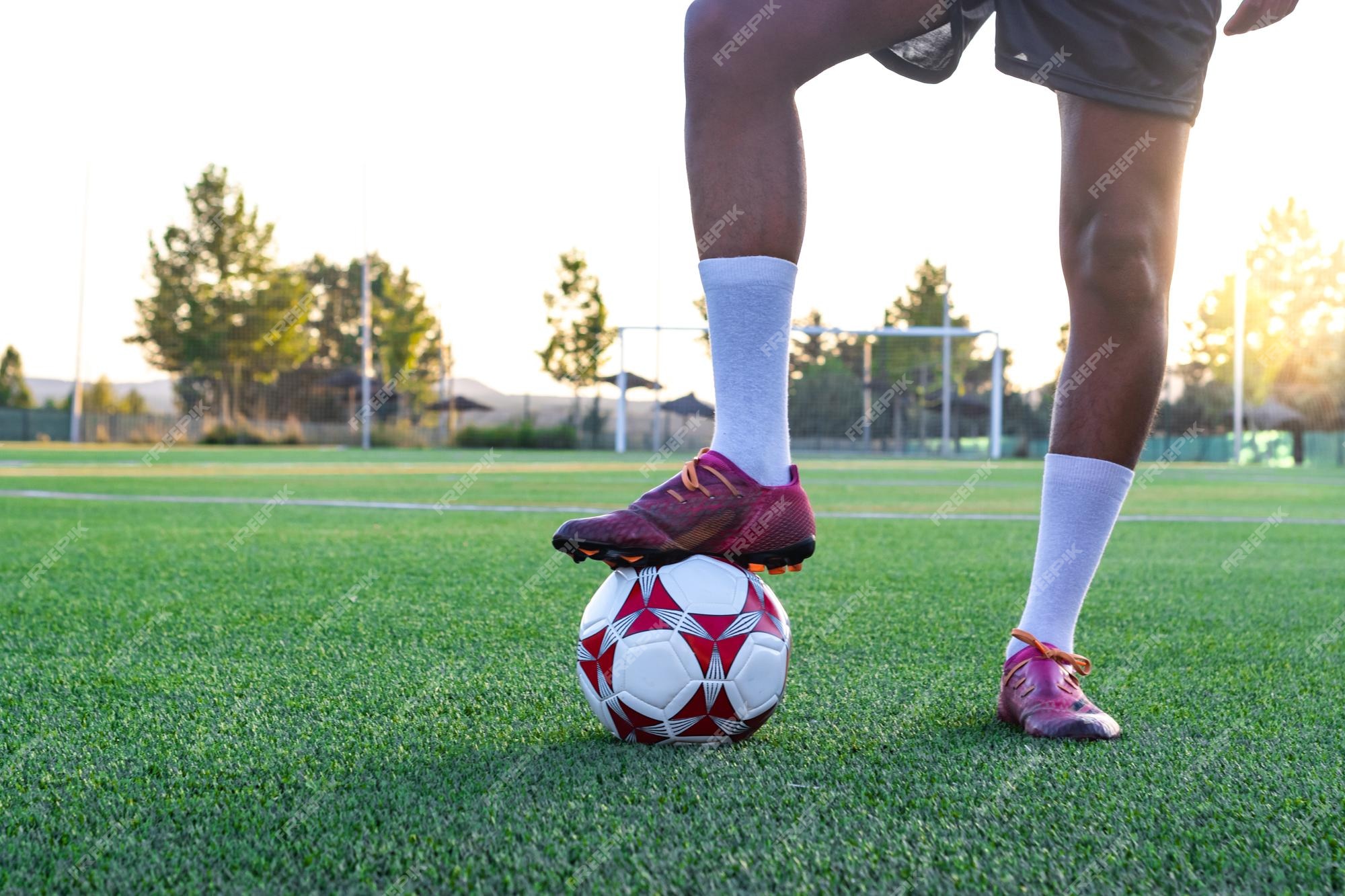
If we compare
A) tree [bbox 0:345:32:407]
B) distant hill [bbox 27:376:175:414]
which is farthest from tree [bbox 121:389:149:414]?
tree [bbox 0:345:32:407]

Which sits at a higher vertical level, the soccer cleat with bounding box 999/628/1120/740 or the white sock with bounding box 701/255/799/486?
the white sock with bounding box 701/255/799/486

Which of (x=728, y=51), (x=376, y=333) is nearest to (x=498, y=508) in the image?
(x=728, y=51)

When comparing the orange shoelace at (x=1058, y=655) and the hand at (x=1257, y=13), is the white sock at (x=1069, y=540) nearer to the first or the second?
the orange shoelace at (x=1058, y=655)

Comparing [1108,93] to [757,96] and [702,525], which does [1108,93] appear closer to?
[757,96]

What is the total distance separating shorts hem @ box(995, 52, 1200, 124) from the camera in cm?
171

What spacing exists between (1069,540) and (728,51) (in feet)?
3.24

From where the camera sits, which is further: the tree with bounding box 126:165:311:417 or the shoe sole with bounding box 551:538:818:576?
the tree with bounding box 126:165:311:417

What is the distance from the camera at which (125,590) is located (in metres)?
3.06

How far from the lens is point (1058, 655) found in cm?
174

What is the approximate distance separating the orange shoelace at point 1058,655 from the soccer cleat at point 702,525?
42cm

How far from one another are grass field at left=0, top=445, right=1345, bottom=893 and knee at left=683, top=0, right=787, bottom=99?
3.24 ft

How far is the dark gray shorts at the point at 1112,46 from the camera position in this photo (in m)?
1.67

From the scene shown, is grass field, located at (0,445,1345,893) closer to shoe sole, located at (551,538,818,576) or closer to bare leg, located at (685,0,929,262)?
shoe sole, located at (551,538,818,576)

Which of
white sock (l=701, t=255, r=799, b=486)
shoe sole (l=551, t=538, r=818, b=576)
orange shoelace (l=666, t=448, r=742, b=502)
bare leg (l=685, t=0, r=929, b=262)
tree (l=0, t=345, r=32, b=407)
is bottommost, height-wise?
shoe sole (l=551, t=538, r=818, b=576)
